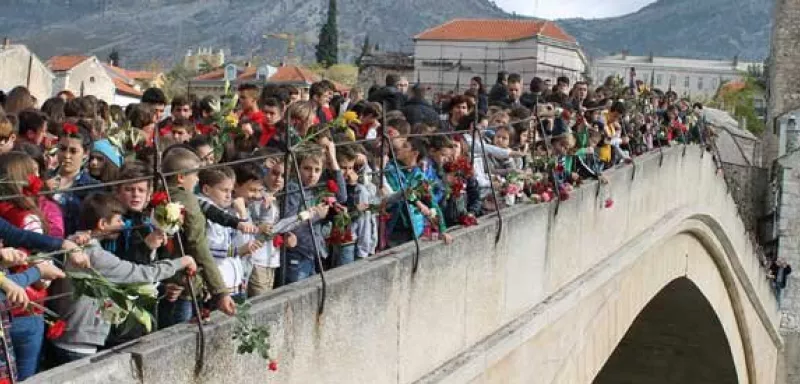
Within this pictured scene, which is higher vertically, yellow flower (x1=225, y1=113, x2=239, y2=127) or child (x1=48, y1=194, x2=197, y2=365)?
yellow flower (x1=225, y1=113, x2=239, y2=127)

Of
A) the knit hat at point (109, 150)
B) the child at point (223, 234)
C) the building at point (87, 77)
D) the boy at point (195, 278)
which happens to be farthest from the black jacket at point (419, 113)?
the building at point (87, 77)

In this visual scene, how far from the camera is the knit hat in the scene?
5777 millimetres

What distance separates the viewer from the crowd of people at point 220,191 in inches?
163

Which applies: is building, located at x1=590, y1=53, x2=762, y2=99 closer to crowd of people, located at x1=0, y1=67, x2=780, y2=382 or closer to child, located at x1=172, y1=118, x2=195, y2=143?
crowd of people, located at x1=0, y1=67, x2=780, y2=382

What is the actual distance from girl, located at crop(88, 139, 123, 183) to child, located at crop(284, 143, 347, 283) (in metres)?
0.90

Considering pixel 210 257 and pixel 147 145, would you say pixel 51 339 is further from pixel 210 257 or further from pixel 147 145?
pixel 147 145

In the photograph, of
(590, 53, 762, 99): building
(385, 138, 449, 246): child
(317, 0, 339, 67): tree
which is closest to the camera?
(385, 138, 449, 246): child

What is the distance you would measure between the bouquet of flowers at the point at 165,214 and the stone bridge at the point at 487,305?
0.40 meters

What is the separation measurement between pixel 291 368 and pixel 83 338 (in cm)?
101

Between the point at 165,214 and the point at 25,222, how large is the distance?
52 centimetres

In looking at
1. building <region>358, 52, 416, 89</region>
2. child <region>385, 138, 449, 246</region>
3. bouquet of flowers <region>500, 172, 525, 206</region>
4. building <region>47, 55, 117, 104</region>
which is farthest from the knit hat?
building <region>358, 52, 416, 89</region>

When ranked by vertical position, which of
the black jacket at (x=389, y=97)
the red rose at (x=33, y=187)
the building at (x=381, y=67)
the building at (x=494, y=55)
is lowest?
the building at (x=381, y=67)

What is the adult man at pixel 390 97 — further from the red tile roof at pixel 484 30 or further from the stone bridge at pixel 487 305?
the red tile roof at pixel 484 30

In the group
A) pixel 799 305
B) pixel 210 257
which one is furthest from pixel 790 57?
pixel 210 257
